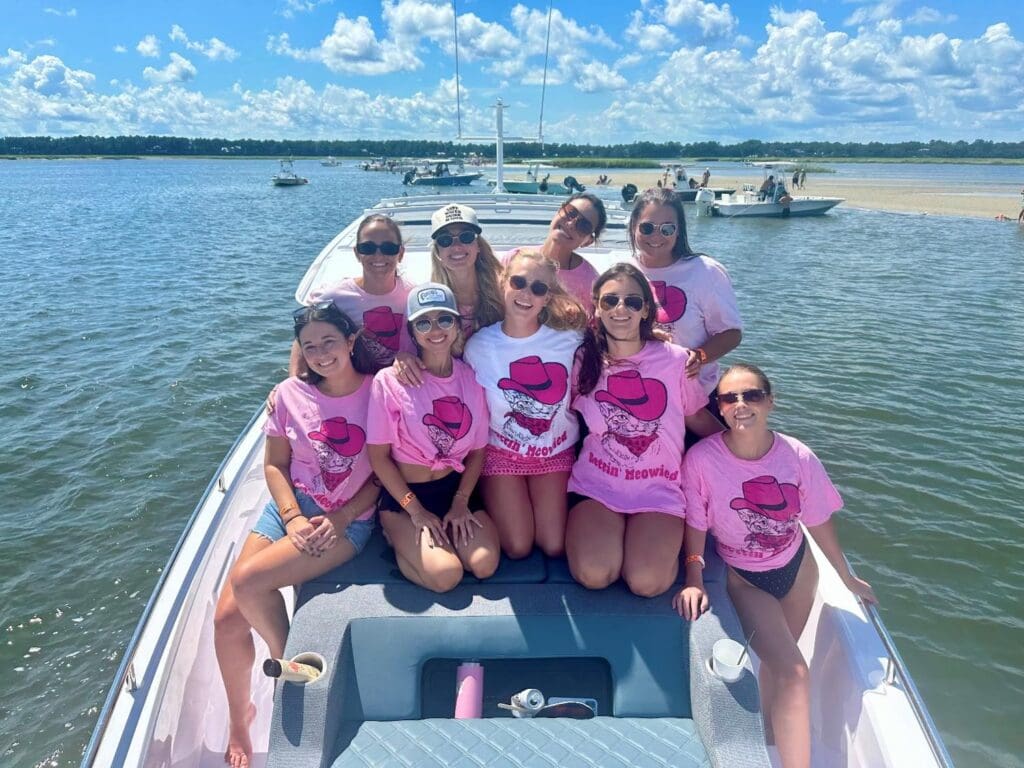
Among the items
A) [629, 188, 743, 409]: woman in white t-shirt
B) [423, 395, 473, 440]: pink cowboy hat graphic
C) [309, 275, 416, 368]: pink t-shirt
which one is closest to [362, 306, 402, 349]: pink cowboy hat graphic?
[309, 275, 416, 368]: pink t-shirt

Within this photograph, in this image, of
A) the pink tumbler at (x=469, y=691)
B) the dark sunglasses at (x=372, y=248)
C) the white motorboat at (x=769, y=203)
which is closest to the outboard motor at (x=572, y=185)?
the white motorboat at (x=769, y=203)

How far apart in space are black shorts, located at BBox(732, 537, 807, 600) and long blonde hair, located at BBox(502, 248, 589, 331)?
1.33 meters

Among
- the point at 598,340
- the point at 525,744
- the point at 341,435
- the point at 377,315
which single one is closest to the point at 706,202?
the point at 377,315

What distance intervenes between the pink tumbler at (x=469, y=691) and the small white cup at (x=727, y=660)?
905 mm

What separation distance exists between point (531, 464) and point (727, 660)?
3.81 ft

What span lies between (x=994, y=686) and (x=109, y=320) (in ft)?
43.7

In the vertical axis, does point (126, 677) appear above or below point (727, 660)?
below

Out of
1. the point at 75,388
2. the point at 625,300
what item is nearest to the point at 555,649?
the point at 625,300

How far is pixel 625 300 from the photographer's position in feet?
9.03

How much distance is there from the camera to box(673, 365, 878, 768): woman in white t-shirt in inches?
103

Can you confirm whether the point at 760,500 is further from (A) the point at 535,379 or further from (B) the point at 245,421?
(B) the point at 245,421

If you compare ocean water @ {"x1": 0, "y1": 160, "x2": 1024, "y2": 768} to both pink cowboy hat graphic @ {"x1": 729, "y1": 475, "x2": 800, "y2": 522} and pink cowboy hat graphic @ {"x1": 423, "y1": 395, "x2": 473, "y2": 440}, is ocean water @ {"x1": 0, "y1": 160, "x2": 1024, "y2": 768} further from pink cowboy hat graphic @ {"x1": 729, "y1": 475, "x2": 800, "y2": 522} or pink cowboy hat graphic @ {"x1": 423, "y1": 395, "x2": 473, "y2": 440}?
pink cowboy hat graphic @ {"x1": 423, "y1": 395, "x2": 473, "y2": 440}

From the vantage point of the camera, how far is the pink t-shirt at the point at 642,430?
285 cm

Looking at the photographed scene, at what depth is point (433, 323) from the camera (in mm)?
2756
